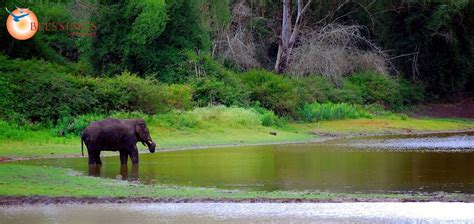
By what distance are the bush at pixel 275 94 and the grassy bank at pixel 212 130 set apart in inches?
51.4

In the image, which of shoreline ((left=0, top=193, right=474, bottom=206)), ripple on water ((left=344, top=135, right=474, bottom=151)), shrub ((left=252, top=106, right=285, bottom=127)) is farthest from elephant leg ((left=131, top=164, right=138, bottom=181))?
shrub ((left=252, top=106, right=285, bottom=127))

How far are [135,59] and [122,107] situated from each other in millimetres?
8706

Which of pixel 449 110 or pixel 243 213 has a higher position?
pixel 449 110

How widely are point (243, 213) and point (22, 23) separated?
27376 mm

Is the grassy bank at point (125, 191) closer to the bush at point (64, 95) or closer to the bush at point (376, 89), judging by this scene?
the bush at point (64, 95)

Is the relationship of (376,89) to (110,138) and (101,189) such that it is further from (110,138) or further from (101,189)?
(101,189)

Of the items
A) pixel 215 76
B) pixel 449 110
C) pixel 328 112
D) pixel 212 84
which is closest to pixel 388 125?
pixel 328 112

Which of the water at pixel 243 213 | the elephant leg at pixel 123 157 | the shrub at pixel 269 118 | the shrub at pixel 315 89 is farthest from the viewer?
the shrub at pixel 315 89

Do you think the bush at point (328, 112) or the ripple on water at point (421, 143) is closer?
the ripple on water at point (421, 143)

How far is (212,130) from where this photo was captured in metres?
33.9

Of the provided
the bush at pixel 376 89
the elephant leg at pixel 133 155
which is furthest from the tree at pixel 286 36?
the elephant leg at pixel 133 155

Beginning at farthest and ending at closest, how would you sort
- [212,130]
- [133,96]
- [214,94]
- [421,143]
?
1. [214,94]
2. [133,96]
3. [212,130]
4. [421,143]

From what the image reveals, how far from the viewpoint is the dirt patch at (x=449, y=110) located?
53606 millimetres

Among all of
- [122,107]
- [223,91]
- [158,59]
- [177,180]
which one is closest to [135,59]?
[158,59]
